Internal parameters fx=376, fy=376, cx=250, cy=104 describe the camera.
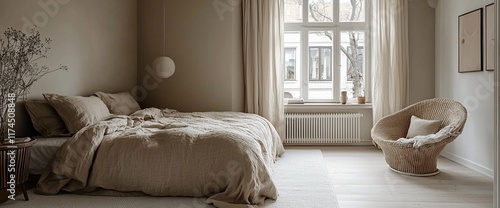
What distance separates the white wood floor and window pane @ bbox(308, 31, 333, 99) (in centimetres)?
137

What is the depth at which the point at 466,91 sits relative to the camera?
4215 millimetres

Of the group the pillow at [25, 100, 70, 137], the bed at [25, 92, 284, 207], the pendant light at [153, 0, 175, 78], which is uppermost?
the pendant light at [153, 0, 175, 78]

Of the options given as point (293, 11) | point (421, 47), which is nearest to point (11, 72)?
point (293, 11)

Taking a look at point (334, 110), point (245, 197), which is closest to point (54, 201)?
point (245, 197)

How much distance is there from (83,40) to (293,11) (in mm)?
2931

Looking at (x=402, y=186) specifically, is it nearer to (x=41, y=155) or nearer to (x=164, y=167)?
(x=164, y=167)

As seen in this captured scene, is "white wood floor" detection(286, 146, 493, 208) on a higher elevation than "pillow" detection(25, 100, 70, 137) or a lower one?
lower

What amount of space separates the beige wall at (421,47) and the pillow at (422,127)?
124 centimetres

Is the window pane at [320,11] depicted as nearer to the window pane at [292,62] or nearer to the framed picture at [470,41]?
the window pane at [292,62]

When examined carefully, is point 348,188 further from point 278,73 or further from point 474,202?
point 278,73

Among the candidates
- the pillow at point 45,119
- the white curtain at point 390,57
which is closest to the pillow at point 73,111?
the pillow at point 45,119

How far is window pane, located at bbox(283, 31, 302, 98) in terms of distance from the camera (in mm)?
5508

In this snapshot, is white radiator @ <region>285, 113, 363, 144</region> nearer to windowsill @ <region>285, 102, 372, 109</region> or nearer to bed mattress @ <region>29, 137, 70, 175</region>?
windowsill @ <region>285, 102, 372, 109</region>

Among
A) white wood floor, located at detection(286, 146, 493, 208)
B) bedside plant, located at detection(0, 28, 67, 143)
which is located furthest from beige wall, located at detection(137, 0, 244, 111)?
bedside plant, located at detection(0, 28, 67, 143)
